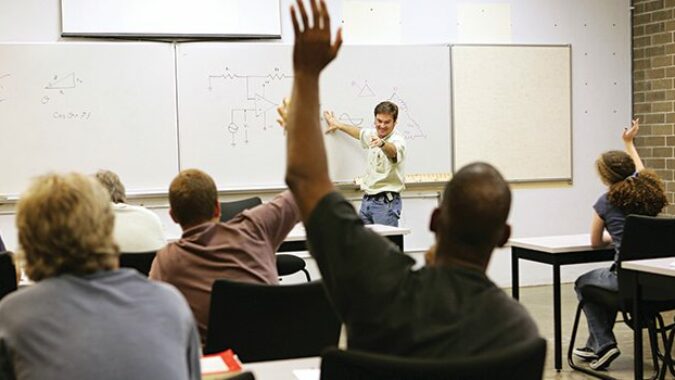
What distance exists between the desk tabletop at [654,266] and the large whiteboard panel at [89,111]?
351 cm

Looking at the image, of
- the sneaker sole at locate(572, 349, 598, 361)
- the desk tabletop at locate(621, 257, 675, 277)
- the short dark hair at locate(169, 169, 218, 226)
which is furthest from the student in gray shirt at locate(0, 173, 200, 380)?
the sneaker sole at locate(572, 349, 598, 361)

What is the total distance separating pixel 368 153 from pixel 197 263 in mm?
3791

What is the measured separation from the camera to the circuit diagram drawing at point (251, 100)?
632cm

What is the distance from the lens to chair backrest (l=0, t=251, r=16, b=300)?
3.22 meters

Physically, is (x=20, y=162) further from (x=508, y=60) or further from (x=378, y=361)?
(x=378, y=361)

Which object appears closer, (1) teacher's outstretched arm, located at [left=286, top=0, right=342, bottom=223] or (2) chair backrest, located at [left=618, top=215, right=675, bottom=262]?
(1) teacher's outstretched arm, located at [left=286, top=0, right=342, bottom=223]

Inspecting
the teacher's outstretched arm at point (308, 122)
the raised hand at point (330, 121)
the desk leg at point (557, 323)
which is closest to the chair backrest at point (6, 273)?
the teacher's outstretched arm at point (308, 122)

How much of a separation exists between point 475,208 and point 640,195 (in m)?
3.03

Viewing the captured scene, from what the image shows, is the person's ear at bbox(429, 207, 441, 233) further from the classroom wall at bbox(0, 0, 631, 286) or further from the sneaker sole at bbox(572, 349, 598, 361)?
the classroom wall at bbox(0, 0, 631, 286)

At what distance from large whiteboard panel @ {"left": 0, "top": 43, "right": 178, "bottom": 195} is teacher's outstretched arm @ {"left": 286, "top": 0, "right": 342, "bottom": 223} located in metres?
4.80

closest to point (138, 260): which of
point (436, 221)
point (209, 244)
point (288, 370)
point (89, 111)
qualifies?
point (209, 244)

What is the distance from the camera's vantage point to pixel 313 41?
1.48 m

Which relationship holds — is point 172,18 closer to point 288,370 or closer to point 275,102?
point 275,102

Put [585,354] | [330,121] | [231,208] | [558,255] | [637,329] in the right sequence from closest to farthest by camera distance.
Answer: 1. [637,329]
2. [558,255]
3. [585,354]
4. [231,208]
5. [330,121]
